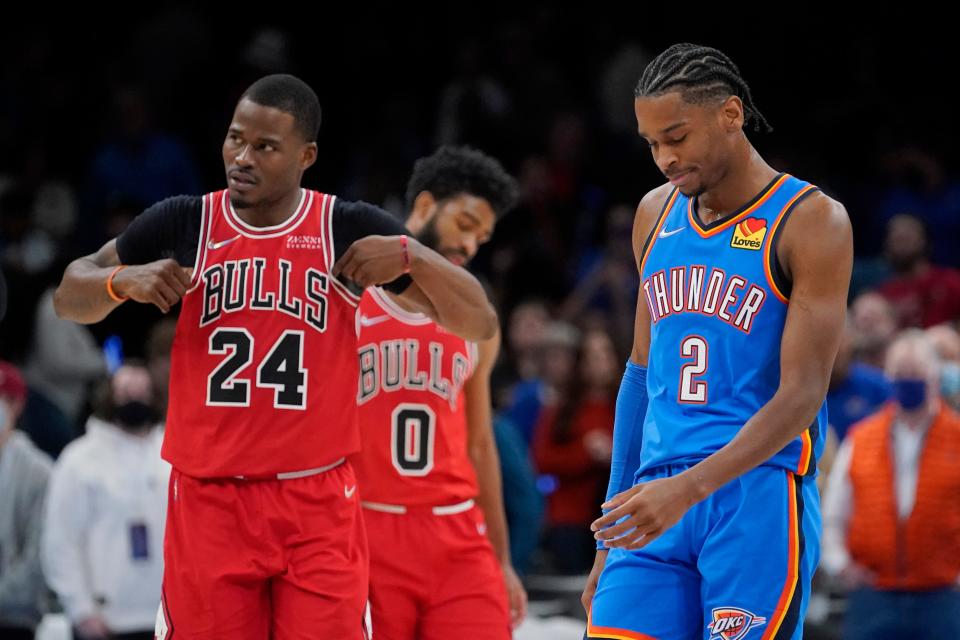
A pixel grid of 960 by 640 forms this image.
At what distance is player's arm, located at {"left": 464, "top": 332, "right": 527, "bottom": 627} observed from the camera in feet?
18.6

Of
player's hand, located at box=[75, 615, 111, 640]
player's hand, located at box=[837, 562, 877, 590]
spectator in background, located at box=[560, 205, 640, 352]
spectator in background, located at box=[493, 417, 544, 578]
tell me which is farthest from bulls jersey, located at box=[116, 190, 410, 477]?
spectator in background, located at box=[560, 205, 640, 352]

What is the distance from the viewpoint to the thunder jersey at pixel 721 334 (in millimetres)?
4051

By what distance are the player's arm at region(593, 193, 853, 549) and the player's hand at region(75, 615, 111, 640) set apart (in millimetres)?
3757

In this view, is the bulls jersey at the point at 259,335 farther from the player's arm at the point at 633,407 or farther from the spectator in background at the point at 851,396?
the spectator in background at the point at 851,396

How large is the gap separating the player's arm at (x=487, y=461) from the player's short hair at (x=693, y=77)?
1708mm

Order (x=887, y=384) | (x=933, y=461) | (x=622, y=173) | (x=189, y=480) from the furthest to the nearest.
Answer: (x=622, y=173)
(x=887, y=384)
(x=933, y=461)
(x=189, y=480)

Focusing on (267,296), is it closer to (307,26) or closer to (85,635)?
(85,635)

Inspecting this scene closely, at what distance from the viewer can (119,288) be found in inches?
172

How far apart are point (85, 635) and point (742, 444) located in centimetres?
412

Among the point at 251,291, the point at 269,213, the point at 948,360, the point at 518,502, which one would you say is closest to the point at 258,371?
the point at 251,291

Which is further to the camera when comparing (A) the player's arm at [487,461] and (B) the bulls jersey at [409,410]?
(A) the player's arm at [487,461]

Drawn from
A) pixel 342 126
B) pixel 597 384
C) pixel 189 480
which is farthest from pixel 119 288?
pixel 342 126

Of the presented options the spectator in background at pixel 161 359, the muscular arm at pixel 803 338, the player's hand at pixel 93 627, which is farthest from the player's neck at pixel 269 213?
the spectator in background at pixel 161 359

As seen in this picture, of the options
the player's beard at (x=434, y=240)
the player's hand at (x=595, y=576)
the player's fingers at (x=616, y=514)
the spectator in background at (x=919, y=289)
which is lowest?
the player's hand at (x=595, y=576)
